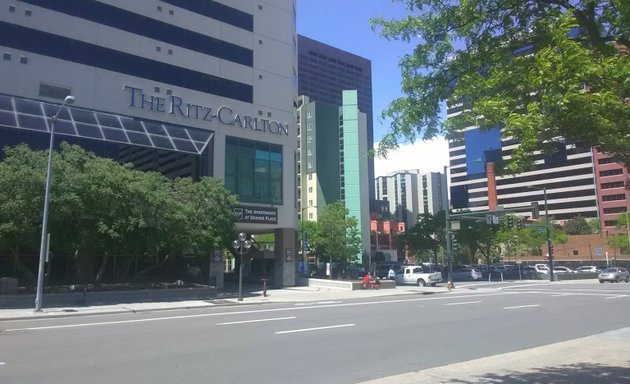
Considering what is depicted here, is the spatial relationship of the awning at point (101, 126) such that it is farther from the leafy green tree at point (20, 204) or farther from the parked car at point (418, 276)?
the parked car at point (418, 276)

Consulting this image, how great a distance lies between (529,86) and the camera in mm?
6004

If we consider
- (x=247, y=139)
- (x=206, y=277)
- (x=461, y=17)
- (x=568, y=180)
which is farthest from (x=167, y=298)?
(x=568, y=180)

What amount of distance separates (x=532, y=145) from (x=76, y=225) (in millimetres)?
23529

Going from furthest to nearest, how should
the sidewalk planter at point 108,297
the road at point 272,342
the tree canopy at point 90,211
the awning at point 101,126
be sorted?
the awning at point 101,126 < the sidewalk planter at point 108,297 < the tree canopy at point 90,211 < the road at point 272,342

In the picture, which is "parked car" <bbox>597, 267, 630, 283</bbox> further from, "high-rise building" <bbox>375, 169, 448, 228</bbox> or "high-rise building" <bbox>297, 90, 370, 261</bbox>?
"high-rise building" <bbox>375, 169, 448, 228</bbox>

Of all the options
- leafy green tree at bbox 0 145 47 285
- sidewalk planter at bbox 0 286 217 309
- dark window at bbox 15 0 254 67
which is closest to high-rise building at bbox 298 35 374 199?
dark window at bbox 15 0 254 67

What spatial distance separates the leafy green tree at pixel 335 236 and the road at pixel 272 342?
4517 cm

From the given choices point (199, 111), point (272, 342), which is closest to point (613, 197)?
point (199, 111)

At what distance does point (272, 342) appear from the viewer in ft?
41.0

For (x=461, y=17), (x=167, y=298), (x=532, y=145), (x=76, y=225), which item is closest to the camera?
(x=532, y=145)

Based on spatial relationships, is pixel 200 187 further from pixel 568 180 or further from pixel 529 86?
pixel 568 180

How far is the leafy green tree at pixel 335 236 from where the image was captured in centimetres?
6588

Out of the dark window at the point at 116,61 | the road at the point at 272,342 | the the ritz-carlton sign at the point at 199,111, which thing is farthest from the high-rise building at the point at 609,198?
the road at the point at 272,342

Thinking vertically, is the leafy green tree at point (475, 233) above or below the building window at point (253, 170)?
below
